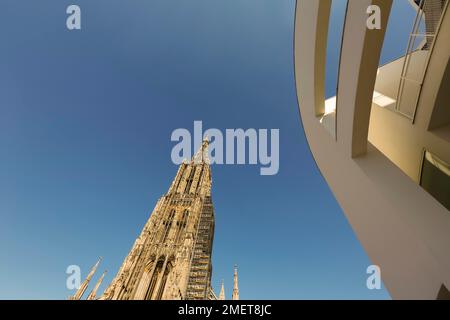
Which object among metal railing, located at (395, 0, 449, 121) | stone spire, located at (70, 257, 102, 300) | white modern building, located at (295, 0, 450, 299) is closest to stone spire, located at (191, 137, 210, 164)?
stone spire, located at (70, 257, 102, 300)

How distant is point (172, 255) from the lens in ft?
95.6

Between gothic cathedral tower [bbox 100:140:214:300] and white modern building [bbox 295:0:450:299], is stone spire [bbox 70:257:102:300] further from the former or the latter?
white modern building [bbox 295:0:450:299]

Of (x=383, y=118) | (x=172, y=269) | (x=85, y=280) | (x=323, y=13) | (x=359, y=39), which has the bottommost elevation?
(x=85, y=280)

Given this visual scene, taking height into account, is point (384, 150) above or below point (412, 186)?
below

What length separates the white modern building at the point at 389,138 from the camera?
3877mm

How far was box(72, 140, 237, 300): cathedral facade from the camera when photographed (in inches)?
1003

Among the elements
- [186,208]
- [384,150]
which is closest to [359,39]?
[384,150]

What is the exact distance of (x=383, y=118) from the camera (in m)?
8.51

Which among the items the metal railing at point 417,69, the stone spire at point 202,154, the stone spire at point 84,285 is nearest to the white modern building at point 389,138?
the metal railing at point 417,69

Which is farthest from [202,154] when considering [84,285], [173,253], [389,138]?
[389,138]

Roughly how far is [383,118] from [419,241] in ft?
20.6

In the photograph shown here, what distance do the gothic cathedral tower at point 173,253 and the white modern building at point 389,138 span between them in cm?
2357

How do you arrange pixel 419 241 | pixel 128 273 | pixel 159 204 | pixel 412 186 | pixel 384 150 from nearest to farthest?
pixel 419 241
pixel 412 186
pixel 384 150
pixel 128 273
pixel 159 204
